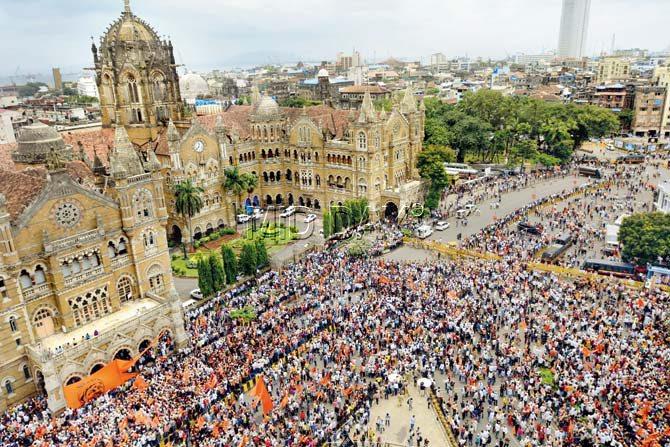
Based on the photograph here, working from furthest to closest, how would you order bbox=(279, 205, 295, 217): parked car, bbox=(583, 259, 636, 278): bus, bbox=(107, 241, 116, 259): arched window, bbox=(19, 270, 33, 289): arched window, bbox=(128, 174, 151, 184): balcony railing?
bbox=(279, 205, 295, 217): parked car, bbox=(583, 259, 636, 278): bus, bbox=(128, 174, 151, 184): balcony railing, bbox=(107, 241, 116, 259): arched window, bbox=(19, 270, 33, 289): arched window

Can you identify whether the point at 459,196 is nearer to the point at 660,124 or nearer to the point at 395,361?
the point at 395,361

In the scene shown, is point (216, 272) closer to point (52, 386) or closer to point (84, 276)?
point (84, 276)

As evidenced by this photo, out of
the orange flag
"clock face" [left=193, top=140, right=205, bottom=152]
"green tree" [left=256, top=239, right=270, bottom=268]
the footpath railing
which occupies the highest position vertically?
"clock face" [left=193, top=140, right=205, bottom=152]

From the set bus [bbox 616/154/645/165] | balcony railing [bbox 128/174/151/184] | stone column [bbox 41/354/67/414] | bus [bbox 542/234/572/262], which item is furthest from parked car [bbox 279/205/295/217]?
bus [bbox 616/154/645/165]

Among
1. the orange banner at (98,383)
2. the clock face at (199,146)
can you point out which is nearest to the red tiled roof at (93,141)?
the clock face at (199,146)

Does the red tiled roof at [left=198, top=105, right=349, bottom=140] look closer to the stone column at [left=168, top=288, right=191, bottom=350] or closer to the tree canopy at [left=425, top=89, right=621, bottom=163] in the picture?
the tree canopy at [left=425, top=89, right=621, bottom=163]

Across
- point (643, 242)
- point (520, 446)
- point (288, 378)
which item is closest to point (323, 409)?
point (288, 378)

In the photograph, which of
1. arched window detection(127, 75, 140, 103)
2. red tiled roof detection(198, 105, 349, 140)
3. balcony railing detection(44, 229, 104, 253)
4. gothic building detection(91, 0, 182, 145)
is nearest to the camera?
balcony railing detection(44, 229, 104, 253)
